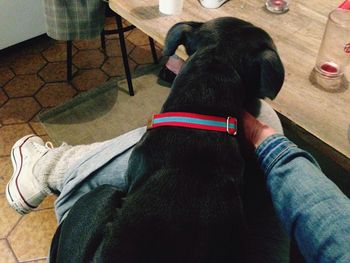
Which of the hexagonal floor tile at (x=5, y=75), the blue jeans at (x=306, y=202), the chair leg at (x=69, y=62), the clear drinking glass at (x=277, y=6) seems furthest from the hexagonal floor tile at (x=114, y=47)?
the blue jeans at (x=306, y=202)

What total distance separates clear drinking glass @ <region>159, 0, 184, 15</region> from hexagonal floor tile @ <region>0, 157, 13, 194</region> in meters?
1.05

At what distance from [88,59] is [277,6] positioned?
1.39 meters

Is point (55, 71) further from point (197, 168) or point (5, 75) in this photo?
point (197, 168)

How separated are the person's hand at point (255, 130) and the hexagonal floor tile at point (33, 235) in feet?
3.23

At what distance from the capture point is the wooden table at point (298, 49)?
0.92 metres

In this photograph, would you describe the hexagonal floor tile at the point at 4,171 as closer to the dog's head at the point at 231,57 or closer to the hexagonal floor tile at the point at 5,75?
the hexagonal floor tile at the point at 5,75

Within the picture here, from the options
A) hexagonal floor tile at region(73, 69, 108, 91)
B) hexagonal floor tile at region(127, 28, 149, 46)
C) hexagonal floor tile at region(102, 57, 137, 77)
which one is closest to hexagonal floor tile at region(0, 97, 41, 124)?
hexagonal floor tile at region(73, 69, 108, 91)

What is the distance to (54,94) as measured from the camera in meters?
2.08

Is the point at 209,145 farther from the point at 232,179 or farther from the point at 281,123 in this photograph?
the point at 281,123

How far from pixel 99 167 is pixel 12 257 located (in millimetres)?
772

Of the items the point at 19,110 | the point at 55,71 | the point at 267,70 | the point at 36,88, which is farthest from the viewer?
the point at 55,71

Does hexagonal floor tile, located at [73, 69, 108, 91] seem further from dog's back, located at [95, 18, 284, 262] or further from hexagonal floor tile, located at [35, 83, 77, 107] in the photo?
dog's back, located at [95, 18, 284, 262]

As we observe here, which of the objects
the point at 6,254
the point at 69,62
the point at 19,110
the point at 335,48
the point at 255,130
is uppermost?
the point at 335,48

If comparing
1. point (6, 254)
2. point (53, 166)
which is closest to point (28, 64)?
point (6, 254)
